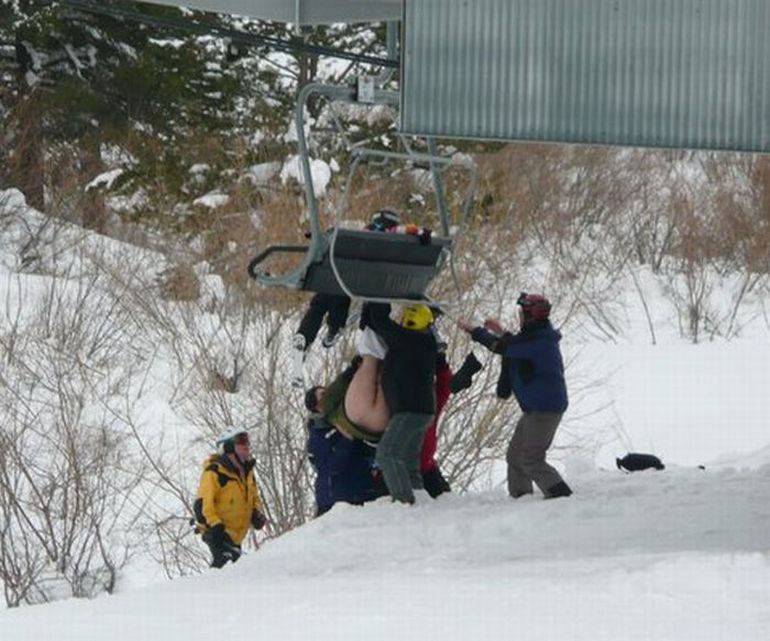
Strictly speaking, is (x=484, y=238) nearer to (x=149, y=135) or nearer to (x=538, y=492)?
(x=149, y=135)

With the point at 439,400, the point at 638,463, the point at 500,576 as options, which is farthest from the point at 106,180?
the point at 500,576

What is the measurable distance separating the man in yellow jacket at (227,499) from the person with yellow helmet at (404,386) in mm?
1754

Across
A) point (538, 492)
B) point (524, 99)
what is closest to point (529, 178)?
point (538, 492)

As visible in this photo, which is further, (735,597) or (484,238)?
(484,238)

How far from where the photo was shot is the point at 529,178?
40.2m

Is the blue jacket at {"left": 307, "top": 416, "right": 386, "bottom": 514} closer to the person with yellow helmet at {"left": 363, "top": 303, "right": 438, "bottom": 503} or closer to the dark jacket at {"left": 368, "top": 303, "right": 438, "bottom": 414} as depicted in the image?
the person with yellow helmet at {"left": 363, "top": 303, "right": 438, "bottom": 503}

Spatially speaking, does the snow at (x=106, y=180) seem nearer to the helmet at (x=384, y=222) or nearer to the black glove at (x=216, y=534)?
the black glove at (x=216, y=534)

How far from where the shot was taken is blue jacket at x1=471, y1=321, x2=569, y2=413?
40.5 ft

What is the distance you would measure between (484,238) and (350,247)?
55.4ft

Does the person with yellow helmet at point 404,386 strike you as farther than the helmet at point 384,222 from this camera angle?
No

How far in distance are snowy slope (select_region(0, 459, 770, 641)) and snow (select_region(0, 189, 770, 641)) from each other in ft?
0.04

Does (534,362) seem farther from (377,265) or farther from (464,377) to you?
(377,265)

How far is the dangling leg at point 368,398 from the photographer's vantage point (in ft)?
40.9

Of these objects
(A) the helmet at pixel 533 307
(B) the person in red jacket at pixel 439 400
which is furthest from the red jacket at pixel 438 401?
(A) the helmet at pixel 533 307
